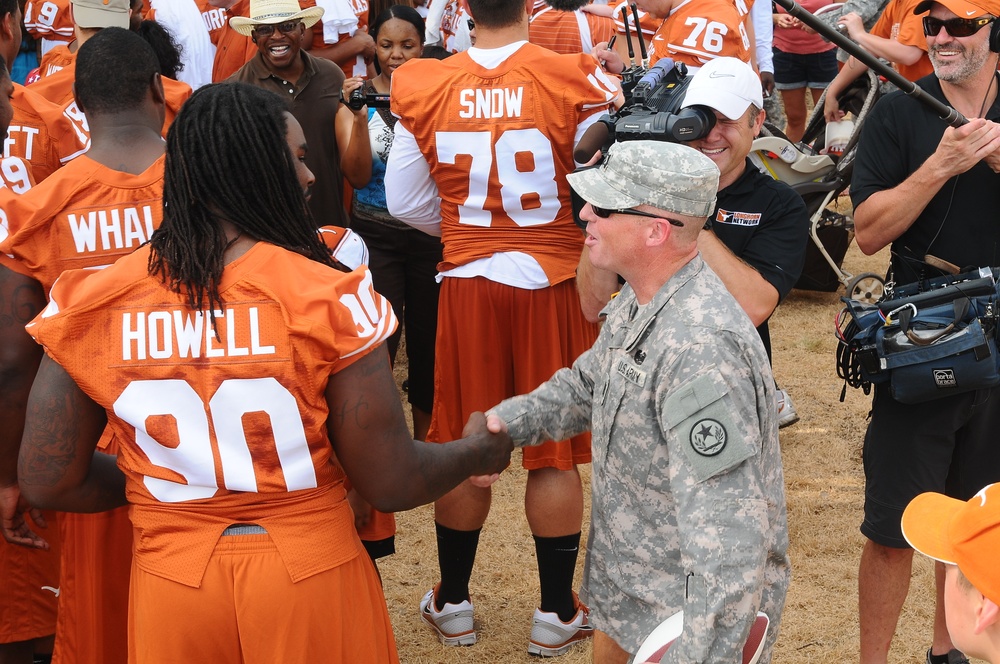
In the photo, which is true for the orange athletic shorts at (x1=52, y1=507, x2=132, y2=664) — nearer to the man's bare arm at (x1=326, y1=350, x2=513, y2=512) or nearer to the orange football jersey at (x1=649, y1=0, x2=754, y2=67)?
the man's bare arm at (x1=326, y1=350, x2=513, y2=512)

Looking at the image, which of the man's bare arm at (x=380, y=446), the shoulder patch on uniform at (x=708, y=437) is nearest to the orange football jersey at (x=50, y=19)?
the man's bare arm at (x=380, y=446)

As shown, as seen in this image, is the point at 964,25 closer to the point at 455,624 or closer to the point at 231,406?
the point at 231,406

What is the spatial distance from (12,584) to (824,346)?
5.62m

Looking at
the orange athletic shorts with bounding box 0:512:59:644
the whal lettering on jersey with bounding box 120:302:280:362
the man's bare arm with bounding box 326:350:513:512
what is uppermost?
the whal lettering on jersey with bounding box 120:302:280:362

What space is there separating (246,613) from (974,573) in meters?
1.55

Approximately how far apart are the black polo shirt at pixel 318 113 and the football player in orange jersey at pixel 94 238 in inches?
82.4

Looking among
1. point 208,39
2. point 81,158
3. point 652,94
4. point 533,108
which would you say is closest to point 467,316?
point 533,108

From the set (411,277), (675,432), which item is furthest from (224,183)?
(411,277)

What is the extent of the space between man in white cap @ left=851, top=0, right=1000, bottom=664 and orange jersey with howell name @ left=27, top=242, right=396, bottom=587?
82.2 inches

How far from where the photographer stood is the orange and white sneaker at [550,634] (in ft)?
14.7

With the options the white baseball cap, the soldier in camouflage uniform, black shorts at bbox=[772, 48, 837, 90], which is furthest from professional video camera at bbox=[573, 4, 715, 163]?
black shorts at bbox=[772, 48, 837, 90]

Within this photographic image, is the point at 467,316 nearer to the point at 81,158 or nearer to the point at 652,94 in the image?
the point at 652,94

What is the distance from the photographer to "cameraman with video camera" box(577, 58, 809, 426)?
3.34 m

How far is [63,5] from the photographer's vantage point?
6754 mm
